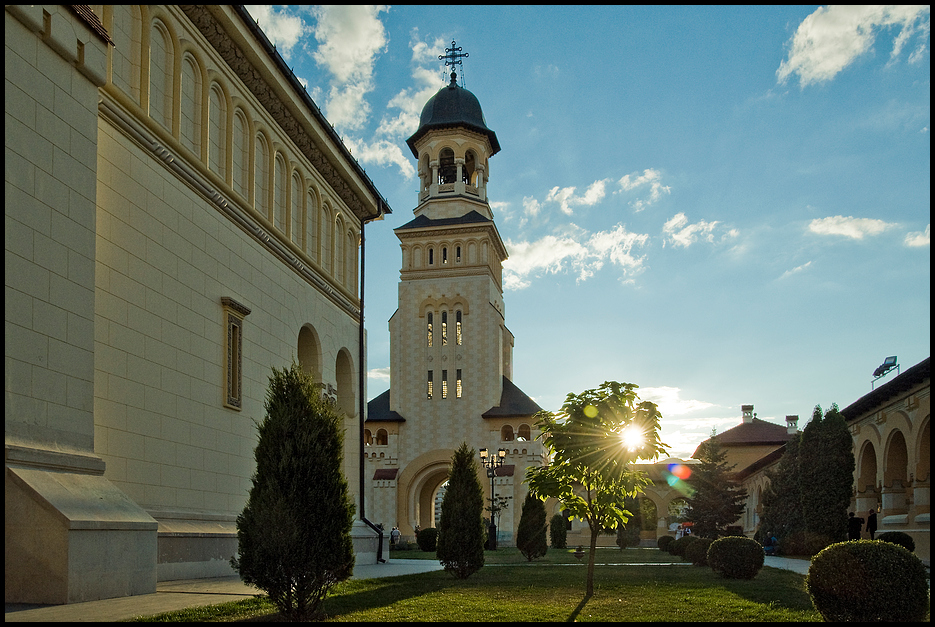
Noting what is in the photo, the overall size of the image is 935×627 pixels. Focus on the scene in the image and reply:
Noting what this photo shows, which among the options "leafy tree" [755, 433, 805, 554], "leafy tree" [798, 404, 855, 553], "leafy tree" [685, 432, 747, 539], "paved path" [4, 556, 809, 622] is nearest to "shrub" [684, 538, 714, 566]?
"leafy tree" [798, 404, 855, 553]

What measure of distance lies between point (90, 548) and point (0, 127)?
523cm

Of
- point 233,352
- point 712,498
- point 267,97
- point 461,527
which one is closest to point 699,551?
point 461,527

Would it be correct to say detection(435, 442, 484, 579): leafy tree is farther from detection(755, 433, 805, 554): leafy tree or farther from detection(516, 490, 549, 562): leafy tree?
detection(755, 433, 805, 554): leafy tree

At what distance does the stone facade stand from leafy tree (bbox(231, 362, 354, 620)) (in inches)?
96.4

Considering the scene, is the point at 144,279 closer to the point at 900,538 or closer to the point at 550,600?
the point at 550,600

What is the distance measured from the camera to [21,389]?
1008 centimetres

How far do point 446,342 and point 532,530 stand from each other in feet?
80.3

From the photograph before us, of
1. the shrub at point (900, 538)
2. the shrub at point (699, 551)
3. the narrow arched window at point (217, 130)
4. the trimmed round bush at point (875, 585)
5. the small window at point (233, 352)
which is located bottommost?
the shrub at point (699, 551)

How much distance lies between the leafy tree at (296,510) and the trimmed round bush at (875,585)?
5471mm

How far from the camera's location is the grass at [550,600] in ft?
33.5

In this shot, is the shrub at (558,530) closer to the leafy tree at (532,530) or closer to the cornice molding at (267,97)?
the leafy tree at (532,530)

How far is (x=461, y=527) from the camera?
17328mm

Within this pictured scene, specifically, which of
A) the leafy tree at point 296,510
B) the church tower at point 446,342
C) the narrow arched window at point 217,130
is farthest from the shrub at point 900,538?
the church tower at point 446,342

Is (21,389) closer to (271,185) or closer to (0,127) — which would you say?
(0,127)
